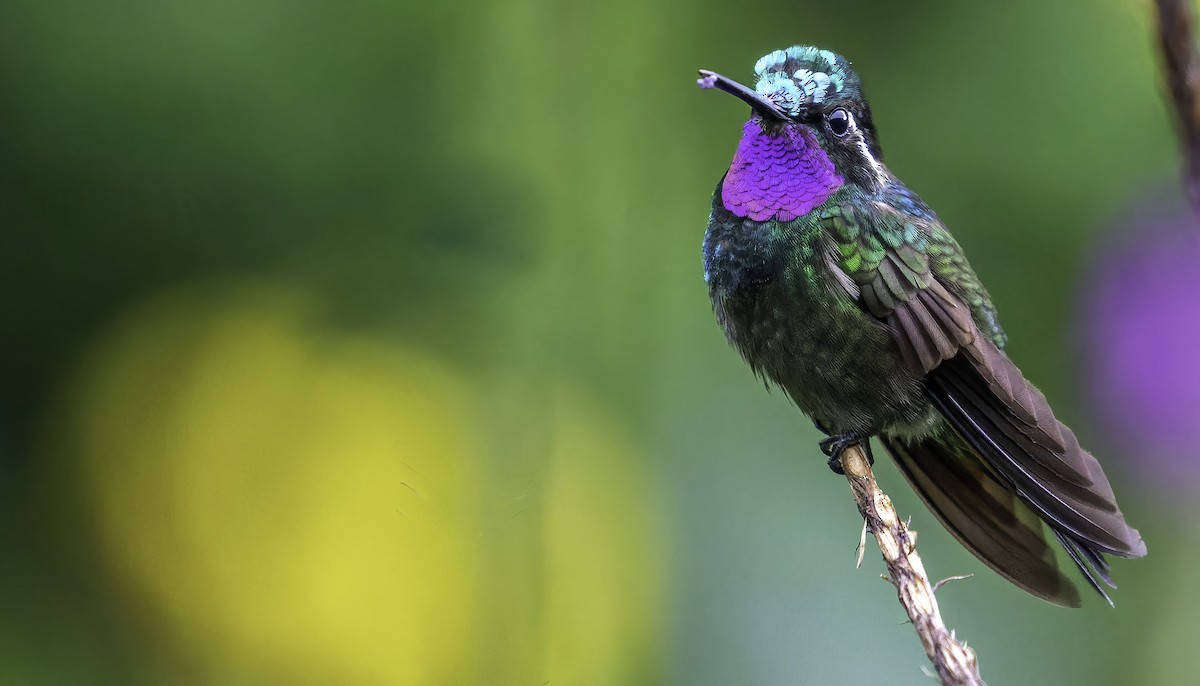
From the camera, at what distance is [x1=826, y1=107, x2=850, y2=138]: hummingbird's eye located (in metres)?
1.87

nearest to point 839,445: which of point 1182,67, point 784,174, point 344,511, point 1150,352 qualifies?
point 784,174

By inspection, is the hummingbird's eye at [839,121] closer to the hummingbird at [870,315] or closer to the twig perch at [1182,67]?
the hummingbird at [870,315]

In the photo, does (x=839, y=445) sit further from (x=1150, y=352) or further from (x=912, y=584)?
(x=1150, y=352)

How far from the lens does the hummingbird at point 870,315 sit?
5.71ft

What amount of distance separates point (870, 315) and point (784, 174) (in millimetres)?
297

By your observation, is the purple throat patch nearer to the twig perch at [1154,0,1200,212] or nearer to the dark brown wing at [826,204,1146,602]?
the dark brown wing at [826,204,1146,602]

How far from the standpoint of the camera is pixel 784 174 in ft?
6.11

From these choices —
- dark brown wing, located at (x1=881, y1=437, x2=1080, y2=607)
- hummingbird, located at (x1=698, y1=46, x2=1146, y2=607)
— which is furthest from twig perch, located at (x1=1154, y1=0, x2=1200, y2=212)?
dark brown wing, located at (x1=881, y1=437, x2=1080, y2=607)

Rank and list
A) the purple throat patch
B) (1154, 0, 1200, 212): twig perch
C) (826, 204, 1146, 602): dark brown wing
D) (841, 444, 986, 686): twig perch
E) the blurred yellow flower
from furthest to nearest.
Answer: the blurred yellow flower < the purple throat patch < (826, 204, 1146, 602): dark brown wing < (841, 444, 986, 686): twig perch < (1154, 0, 1200, 212): twig perch

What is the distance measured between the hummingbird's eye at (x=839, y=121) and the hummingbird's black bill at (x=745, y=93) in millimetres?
92

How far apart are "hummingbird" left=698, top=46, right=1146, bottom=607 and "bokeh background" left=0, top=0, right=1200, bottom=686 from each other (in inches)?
22.4

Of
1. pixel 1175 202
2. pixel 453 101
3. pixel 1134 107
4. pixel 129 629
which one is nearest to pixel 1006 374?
pixel 1175 202

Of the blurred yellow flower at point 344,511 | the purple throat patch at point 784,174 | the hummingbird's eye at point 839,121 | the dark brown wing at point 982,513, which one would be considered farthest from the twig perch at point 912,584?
the blurred yellow flower at point 344,511

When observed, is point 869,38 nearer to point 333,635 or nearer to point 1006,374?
point 1006,374
